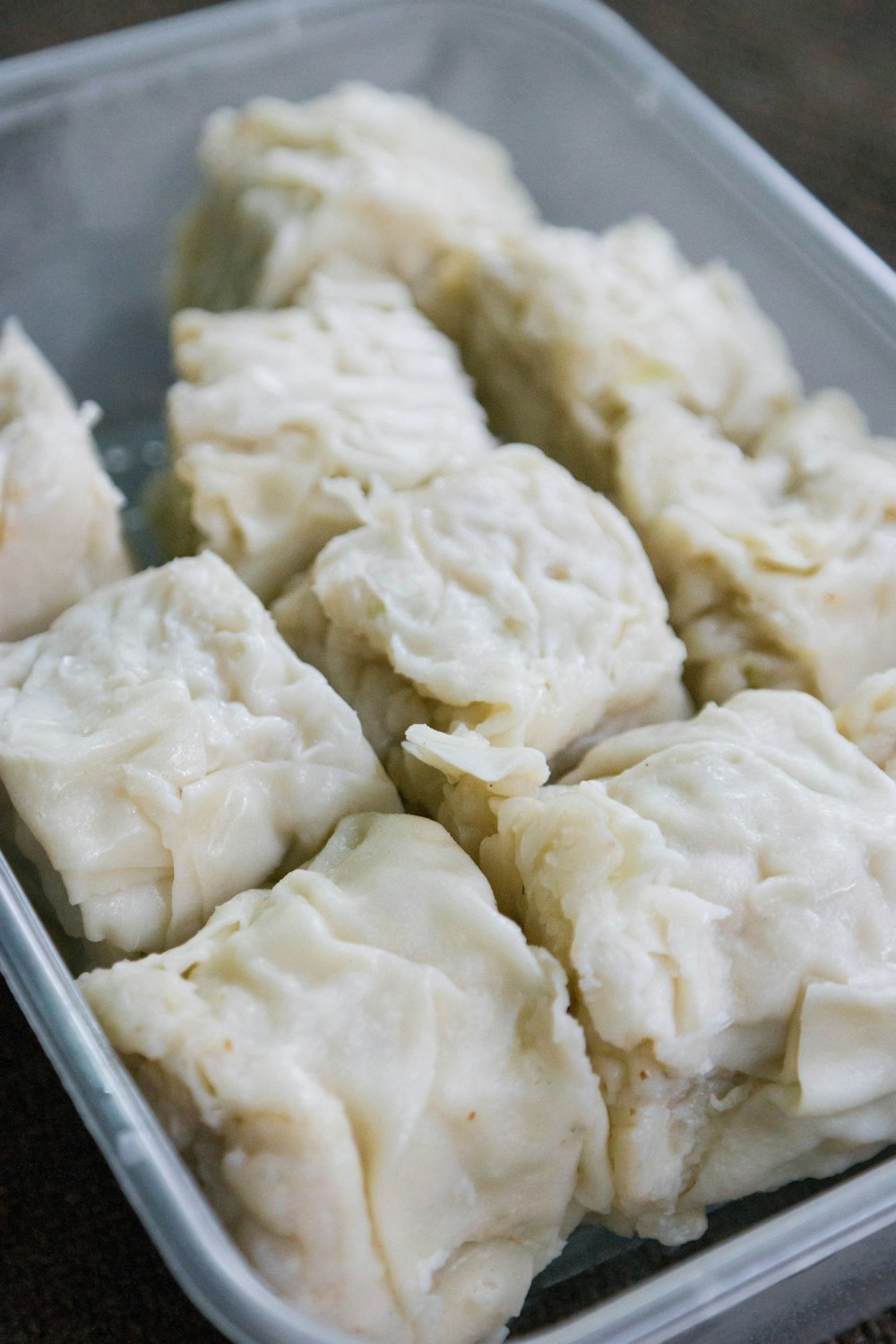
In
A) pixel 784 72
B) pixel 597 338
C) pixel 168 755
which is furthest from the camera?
A: pixel 784 72

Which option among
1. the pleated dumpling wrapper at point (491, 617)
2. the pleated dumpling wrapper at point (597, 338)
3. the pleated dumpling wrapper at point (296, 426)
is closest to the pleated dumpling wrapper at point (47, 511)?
the pleated dumpling wrapper at point (296, 426)

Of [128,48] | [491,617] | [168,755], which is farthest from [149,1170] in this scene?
Answer: [128,48]

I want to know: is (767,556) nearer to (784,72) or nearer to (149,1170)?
(149,1170)

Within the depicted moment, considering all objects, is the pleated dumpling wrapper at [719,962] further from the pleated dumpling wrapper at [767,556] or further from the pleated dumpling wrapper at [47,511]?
the pleated dumpling wrapper at [47,511]

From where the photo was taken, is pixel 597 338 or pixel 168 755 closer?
pixel 168 755

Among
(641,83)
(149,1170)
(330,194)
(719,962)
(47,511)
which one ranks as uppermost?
(641,83)

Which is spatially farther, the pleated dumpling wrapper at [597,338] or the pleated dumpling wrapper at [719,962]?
the pleated dumpling wrapper at [597,338]

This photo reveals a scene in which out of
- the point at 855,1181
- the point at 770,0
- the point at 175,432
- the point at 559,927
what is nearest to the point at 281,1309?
the point at 559,927
